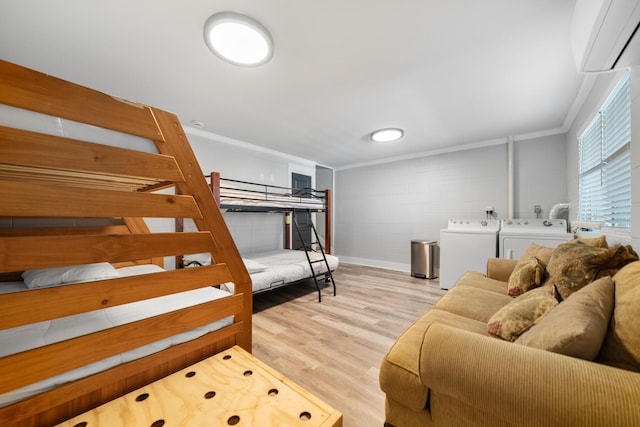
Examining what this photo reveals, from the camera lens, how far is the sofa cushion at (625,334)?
2.41 ft

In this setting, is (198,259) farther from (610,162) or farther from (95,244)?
(610,162)

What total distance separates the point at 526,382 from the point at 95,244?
1408 millimetres

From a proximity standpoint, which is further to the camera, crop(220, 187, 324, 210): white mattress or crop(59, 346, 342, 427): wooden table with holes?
crop(220, 187, 324, 210): white mattress

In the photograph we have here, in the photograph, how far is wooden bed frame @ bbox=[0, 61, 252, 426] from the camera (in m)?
0.69

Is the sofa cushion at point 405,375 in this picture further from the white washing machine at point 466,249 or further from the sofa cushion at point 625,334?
the white washing machine at point 466,249

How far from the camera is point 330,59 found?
186cm

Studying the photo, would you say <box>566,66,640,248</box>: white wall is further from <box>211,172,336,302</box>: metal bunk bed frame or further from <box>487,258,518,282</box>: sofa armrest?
<box>211,172,336,302</box>: metal bunk bed frame

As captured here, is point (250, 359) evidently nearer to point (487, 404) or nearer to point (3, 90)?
point (487, 404)

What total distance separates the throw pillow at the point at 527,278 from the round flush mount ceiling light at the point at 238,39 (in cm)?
240

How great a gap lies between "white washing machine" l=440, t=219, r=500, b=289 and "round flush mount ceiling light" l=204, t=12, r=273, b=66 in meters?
3.25

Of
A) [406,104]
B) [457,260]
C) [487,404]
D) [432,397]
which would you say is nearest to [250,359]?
[432,397]

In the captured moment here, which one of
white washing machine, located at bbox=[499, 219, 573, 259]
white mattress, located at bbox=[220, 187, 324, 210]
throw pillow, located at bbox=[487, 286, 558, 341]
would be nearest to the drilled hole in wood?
throw pillow, located at bbox=[487, 286, 558, 341]

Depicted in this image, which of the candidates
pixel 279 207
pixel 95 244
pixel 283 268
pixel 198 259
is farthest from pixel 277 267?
pixel 95 244

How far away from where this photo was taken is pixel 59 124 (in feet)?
2.75
